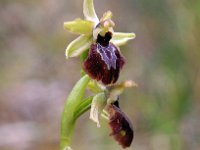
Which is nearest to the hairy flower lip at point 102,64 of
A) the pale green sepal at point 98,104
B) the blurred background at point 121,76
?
the pale green sepal at point 98,104

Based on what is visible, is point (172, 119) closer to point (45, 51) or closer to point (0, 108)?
point (0, 108)

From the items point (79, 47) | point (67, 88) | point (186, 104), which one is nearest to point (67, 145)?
point (79, 47)

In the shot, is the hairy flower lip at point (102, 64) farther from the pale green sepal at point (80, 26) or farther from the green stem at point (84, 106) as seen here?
the green stem at point (84, 106)

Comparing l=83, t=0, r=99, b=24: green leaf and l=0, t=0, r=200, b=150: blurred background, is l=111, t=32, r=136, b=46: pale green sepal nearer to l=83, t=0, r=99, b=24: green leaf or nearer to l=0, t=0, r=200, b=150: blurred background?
l=83, t=0, r=99, b=24: green leaf

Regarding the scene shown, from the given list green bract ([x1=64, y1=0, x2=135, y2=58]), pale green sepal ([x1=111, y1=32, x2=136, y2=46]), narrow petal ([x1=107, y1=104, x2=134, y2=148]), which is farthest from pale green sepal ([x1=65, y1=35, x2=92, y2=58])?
narrow petal ([x1=107, y1=104, x2=134, y2=148])

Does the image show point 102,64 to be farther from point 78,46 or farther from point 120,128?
point 120,128

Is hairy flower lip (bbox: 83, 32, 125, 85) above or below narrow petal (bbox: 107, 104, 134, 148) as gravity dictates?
above
